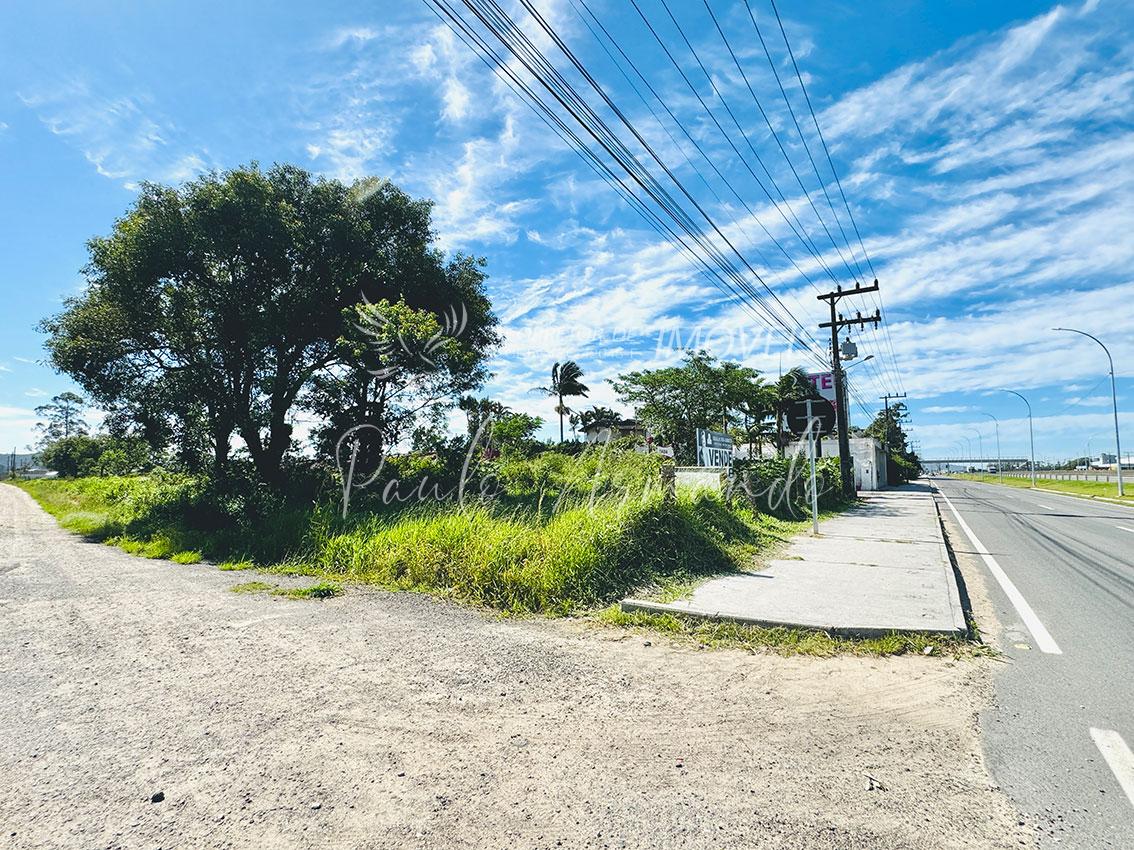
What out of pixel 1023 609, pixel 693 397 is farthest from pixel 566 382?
pixel 1023 609

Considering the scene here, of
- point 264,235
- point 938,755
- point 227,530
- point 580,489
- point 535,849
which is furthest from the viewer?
point 264,235

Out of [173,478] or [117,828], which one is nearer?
[117,828]

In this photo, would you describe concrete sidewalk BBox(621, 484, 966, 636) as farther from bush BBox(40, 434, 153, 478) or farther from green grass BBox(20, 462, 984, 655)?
bush BBox(40, 434, 153, 478)

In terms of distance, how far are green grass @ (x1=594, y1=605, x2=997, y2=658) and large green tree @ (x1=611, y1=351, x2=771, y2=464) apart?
2870 centimetres

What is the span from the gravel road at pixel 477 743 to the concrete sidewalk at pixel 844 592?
2.41 feet

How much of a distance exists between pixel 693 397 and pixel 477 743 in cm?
3321

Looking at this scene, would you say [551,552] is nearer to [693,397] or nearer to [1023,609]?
[1023,609]

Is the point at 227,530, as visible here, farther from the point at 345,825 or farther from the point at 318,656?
the point at 345,825

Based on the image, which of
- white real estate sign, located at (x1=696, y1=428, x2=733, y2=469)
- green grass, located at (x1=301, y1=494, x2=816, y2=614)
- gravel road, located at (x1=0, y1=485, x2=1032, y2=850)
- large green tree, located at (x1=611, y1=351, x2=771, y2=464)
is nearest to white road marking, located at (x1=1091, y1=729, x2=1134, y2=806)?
gravel road, located at (x1=0, y1=485, x2=1032, y2=850)

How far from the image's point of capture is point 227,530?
12172mm

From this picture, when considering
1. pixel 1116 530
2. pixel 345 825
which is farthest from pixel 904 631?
pixel 1116 530

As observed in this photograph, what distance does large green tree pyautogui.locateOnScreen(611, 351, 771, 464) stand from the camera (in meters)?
34.4

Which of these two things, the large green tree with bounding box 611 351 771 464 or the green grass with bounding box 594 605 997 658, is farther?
the large green tree with bounding box 611 351 771 464

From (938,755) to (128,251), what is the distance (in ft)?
56.5
